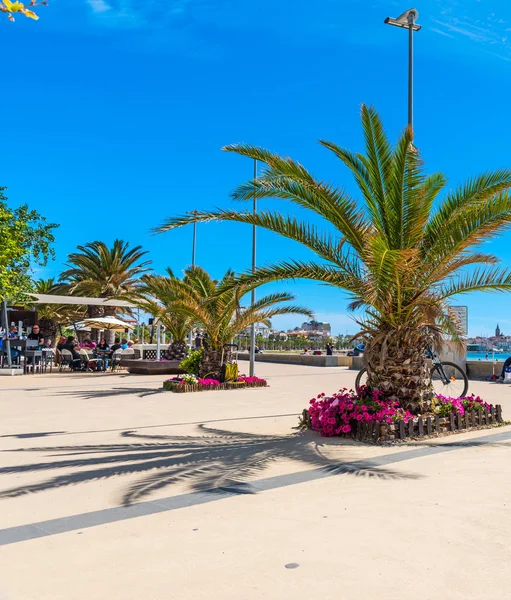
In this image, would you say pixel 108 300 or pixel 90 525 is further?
pixel 108 300

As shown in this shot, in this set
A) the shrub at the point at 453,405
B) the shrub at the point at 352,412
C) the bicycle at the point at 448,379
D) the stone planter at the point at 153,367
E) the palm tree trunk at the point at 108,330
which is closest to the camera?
the shrub at the point at 352,412

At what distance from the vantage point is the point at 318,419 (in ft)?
27.5

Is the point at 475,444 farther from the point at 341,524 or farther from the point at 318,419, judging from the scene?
the point at 341,524

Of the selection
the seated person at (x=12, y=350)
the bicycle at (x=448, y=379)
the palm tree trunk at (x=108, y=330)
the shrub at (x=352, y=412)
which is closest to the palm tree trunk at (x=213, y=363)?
the bicycle at (x=448, y=379)

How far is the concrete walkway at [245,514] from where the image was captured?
10.9 feet

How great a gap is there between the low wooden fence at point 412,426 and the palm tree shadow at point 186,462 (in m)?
0.39

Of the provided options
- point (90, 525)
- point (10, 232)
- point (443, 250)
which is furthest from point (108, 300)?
point (90, 525)

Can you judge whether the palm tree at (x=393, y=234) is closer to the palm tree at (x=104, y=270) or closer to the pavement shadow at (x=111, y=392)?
the pavement shadow at (x=111, y=392)

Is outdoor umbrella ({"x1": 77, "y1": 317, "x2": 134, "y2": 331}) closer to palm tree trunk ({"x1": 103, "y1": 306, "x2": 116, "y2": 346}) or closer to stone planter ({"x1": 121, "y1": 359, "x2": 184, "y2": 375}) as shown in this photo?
stone planter ({"x1": 121, "y1": 359, "x2": 184, "y2": 375})

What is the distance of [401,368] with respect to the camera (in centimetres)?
795

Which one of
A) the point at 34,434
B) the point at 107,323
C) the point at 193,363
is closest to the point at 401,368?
the point at 34,434

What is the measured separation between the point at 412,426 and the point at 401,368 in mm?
784

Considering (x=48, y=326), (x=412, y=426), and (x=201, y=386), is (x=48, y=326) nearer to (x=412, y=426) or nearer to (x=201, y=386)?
(x=201, y=386)

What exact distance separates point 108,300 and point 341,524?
20913 millimetres
